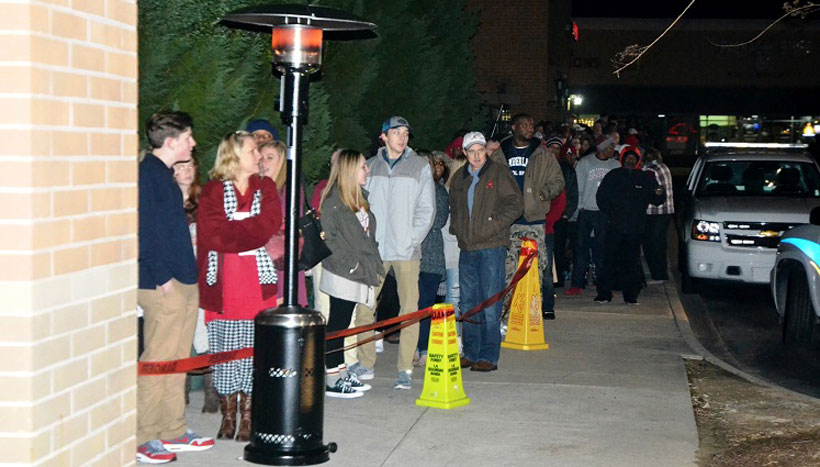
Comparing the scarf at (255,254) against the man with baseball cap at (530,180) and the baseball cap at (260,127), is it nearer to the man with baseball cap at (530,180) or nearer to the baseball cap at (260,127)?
the baseball cap at (260,127)

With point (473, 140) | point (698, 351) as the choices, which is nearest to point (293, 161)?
point (473, 140)

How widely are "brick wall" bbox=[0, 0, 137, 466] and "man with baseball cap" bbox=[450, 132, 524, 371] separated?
5.94 metres

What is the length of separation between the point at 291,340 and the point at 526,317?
16.9 ft

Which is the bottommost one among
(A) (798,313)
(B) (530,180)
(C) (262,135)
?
(A) (798,313)

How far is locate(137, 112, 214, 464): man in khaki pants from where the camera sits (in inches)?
273

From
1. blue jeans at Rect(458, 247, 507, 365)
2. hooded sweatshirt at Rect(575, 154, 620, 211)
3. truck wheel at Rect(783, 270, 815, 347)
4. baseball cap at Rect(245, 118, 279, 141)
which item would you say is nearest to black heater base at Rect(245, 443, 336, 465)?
baseball cap at Rect(245, 118, 279, 141)

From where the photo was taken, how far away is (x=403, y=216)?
31.9 ft

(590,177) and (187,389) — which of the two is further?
(590,177)

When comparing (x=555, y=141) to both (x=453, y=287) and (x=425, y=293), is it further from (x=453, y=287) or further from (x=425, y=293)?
(x=425, y=293)

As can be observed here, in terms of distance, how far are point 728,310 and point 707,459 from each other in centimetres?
806

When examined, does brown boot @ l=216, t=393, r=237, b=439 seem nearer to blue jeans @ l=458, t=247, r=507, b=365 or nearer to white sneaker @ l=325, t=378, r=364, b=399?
white sneaker @ l=325, t=378, r=364, b=399

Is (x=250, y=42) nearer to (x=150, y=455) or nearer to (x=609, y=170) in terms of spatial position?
(x=150, y=455)

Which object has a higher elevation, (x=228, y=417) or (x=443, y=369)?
(x=443, y=369)

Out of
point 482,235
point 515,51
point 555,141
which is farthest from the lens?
point 515,51
